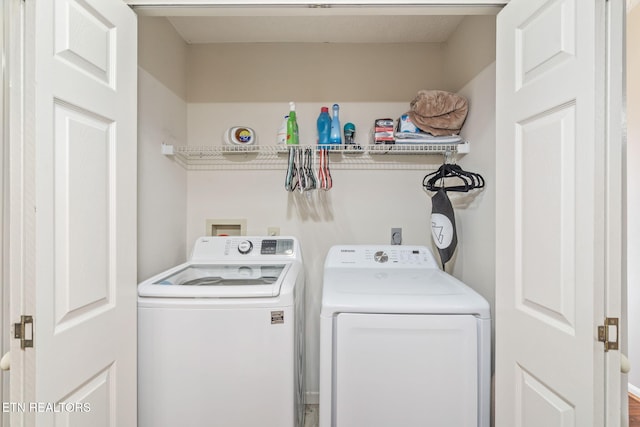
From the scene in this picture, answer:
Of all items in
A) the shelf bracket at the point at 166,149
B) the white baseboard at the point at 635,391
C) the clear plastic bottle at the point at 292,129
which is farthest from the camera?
the clear plastic bottle at the point at 292,129

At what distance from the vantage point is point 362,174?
2221mm

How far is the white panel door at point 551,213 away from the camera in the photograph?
83 centimetres

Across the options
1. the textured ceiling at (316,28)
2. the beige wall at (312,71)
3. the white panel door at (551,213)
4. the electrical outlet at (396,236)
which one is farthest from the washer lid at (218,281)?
the textured ceiling at (316,28)

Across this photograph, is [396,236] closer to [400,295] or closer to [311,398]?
[400,295]

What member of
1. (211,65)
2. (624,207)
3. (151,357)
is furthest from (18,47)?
(624,207)

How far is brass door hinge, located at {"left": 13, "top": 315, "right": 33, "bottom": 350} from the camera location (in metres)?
0.86

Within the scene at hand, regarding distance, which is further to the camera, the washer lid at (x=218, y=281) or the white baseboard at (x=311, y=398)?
the white baseboard at (x=311, y=398)

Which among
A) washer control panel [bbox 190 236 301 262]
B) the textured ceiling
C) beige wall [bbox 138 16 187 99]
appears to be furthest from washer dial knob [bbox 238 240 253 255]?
the textured ceiling

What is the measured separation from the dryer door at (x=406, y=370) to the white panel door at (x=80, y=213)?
2.78ft

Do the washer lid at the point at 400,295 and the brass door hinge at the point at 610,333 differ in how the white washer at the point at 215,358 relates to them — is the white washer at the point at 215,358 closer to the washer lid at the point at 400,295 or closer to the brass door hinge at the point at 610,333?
the washer lid at the point at 400,295

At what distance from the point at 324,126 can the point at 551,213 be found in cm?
140

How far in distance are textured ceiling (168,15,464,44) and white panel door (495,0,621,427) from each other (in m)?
0.89

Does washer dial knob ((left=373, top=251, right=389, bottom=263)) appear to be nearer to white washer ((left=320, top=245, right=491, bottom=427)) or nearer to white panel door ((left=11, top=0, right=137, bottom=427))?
white washer ((left=320, top=245, right=491, bottom=427))

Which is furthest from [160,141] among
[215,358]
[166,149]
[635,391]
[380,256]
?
[635,391]
